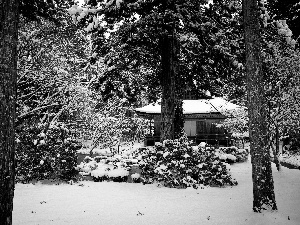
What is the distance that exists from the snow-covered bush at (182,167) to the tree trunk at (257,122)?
3538 millimetres

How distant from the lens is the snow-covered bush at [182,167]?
9.28 m

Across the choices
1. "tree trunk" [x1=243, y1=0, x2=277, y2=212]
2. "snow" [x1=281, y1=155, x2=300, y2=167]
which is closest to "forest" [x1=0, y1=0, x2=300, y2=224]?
"tree trunk" [x1=243, y1=0, x2=277, y2=212]

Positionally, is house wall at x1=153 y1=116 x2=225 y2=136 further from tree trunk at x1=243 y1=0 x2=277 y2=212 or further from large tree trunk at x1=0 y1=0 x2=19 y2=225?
large tree trunk at x1=0 y1=0 x2=19 y2=225

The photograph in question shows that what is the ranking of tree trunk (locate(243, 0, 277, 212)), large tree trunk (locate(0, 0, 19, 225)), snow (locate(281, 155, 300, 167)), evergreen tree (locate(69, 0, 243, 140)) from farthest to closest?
snow (locate(281, 155, 300, 167))
evergreen tree (locate(69, 0, 243, 140))
tree trunk (locate(243, 0, 277, 212))
large tree trunk (locate(0, 0, 19, 225))

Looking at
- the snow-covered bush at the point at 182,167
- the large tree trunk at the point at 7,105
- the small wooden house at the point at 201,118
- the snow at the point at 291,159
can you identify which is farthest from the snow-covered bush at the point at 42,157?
the snow at the point at 291,159

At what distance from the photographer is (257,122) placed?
5.91 m

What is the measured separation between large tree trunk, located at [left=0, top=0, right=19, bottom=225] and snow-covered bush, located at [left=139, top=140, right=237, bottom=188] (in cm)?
627

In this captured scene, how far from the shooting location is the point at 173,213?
6.20m

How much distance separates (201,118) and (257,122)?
800 inches

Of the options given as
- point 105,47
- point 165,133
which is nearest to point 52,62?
point 105,47

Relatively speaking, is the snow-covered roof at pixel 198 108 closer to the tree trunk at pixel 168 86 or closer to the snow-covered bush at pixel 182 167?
the tree trunk at pixel 168 86

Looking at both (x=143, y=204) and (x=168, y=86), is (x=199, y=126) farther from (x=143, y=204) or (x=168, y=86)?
(x=143, y=204)

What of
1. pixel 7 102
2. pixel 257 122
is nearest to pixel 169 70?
pixel 257 122

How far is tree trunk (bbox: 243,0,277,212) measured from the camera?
580cm
